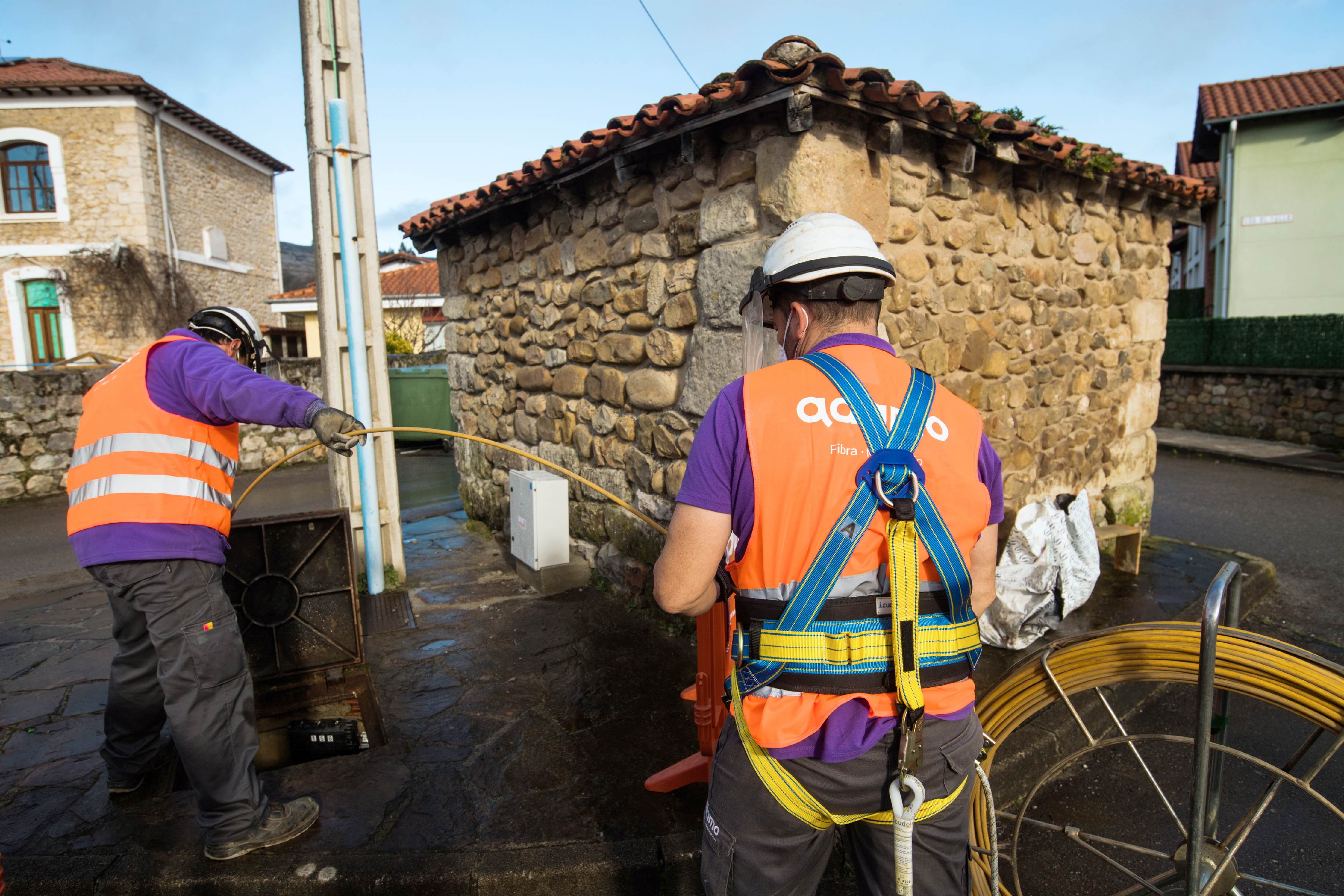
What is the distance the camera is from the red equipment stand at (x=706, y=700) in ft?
8.17

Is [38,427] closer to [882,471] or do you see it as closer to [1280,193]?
[882,471]

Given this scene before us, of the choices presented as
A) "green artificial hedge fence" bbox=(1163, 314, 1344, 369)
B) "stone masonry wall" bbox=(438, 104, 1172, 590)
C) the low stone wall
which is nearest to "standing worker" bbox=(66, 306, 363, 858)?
"stone masonry wall" bbox=(438, 104, 1172, 590)

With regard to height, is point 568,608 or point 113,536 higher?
point 113,536

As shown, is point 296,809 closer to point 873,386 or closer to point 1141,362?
point 873,386

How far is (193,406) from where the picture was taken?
2.54 metres

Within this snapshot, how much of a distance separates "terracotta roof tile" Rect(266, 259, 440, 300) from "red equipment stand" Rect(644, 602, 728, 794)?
2280 cm

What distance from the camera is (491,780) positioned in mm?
2934

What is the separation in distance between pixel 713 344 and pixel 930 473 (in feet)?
8.21

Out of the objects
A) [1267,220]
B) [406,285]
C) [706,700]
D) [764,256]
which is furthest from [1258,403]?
[406,285]

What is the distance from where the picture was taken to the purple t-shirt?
4.62ft

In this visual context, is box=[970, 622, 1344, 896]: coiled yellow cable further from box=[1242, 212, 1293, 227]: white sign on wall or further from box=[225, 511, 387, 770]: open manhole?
box=[1242, 212, 1293, 227]: white sign on wall

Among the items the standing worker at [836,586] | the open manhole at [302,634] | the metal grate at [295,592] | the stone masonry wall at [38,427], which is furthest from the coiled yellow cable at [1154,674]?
the stone masonry wall at [38,427]

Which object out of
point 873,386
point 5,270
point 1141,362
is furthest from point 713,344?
point 5,270

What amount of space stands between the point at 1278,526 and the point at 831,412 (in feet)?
27.1
